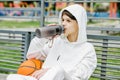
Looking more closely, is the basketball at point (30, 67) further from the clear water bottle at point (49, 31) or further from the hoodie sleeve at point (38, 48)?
the clear water bottle at point (49, 31)

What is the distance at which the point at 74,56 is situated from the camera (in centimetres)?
443

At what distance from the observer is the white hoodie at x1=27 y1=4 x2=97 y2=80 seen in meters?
4.19

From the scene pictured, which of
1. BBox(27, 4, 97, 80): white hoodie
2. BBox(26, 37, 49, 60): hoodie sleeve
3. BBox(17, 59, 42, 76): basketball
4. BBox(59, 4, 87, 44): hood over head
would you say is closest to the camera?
BBox(27, 4, 97, 80): white hoodie

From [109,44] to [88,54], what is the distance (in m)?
1.42

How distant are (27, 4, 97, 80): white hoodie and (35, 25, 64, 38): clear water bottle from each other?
180 mm

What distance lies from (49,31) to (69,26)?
237 mm

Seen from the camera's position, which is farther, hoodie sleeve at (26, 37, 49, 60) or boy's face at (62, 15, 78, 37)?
hoodie sleeve at (26, 37, 49, 60)

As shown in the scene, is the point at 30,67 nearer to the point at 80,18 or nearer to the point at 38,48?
the point at 38,48

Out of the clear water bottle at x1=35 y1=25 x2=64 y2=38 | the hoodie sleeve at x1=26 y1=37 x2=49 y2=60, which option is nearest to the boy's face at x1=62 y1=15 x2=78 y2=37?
the clear water bottle at x1=35 y1=25 x2=64 y2=38

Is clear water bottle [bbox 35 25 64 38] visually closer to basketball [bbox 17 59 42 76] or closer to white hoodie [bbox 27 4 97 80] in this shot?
white hoodie [bbox 27 4 97 80]

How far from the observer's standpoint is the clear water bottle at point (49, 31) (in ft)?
14.0

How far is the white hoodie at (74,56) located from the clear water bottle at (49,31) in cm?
18

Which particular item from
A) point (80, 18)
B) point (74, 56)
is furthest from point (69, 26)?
point (74, 56)

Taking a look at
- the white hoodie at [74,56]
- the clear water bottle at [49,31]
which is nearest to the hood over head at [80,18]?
the white hoodie at [74,56]
